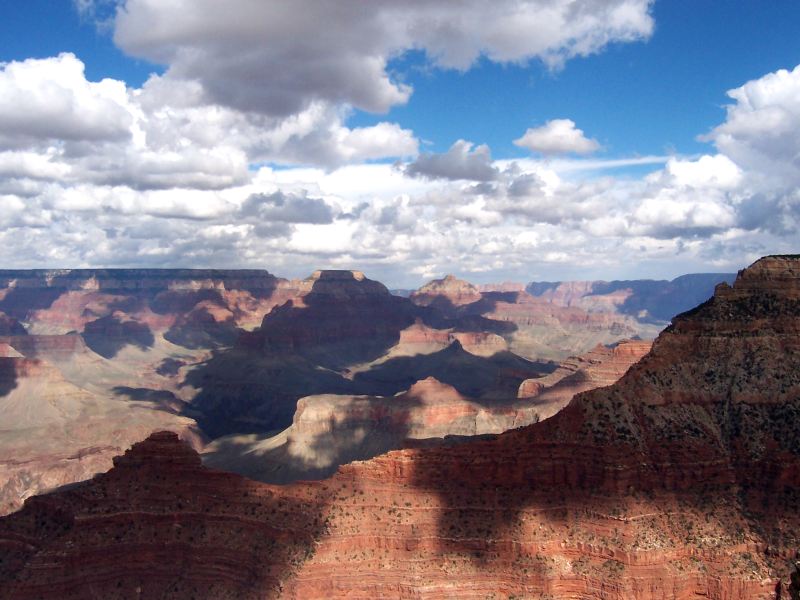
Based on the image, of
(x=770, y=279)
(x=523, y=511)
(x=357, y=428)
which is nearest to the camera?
(x=523, y=511)

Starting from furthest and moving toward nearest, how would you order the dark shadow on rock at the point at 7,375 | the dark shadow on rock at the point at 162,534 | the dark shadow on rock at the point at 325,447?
the dark shadow on rock at the point at 7,375 < the dark shadow on rock at the point at 325,447 < the dark shadow on rock at the point at 162,534

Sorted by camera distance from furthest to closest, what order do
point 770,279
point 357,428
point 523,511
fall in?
point 357,428, point 770,279, point 523,511

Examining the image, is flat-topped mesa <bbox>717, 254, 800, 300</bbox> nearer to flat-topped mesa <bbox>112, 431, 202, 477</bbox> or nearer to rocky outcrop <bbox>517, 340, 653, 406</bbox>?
flat-topped mesa <bbox>112, 431, 202, 477</bbox>

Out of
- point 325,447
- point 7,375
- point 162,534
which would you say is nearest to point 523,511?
point 162,534

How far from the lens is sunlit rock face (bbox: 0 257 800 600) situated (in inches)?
2110

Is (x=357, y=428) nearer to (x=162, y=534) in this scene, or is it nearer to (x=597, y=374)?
(x=597, y=374)

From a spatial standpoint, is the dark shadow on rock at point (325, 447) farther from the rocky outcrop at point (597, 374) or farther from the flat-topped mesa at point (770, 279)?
the flat-topped mesa at point (770, 279)

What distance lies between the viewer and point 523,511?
56.9m

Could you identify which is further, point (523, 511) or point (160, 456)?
point (160, 456)

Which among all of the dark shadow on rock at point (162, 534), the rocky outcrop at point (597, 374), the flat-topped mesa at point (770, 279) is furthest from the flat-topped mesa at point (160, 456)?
the rocky outcrop at point (597, 374)

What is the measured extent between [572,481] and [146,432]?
428ft

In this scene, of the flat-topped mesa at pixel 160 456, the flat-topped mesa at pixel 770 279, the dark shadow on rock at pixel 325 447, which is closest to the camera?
the flat-topped mesa at pixel 160 456

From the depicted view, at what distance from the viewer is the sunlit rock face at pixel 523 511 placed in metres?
53.6

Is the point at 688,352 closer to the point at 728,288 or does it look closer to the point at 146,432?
the point at 728,288
